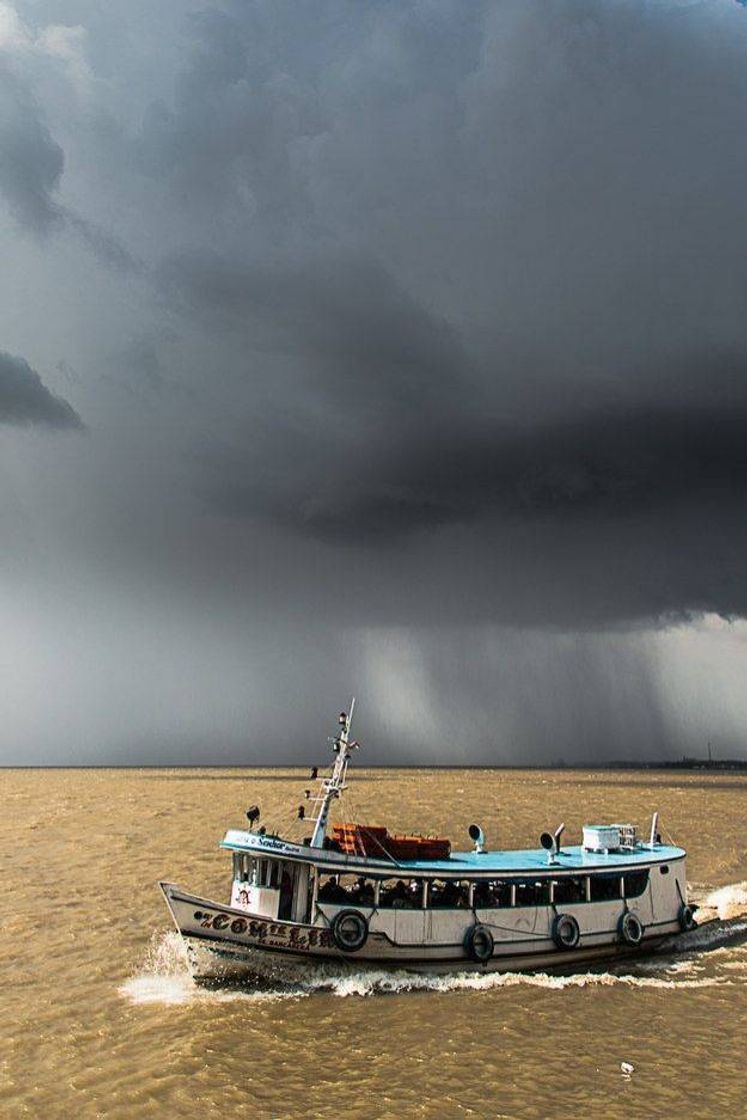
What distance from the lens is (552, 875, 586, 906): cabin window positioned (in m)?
27.5

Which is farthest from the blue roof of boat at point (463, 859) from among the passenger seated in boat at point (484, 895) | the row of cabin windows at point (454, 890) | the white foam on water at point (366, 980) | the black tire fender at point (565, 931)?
the white foam on water at point (366, 980)

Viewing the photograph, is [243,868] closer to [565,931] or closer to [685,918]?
[565,931]

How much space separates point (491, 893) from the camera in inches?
1041

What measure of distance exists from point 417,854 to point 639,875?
8718 millimetres

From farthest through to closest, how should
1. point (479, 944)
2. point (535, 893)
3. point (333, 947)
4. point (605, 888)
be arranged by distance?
point (605, 888), point (535, 893), point (479, 944), point (333, 947)

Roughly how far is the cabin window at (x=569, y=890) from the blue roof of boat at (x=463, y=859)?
1.63ft

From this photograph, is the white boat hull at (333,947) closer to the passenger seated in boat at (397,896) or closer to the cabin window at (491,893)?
the cabin window at (491,893)

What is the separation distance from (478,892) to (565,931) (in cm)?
338

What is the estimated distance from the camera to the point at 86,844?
4966cm

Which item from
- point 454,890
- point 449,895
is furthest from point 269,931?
point 454,890

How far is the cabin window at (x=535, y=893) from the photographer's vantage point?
2700 centimetres

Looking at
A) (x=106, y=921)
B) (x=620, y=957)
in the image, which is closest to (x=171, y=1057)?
(x=106, y=921)

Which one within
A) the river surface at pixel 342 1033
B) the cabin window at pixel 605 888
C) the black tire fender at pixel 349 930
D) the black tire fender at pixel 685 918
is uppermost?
the cabin window at pixel 605 888

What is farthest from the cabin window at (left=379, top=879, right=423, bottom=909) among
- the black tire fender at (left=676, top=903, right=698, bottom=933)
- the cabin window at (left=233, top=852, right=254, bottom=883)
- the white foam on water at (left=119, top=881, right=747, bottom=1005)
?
the black tire fender at (left=676, top=903, right=698, bottom=933)
